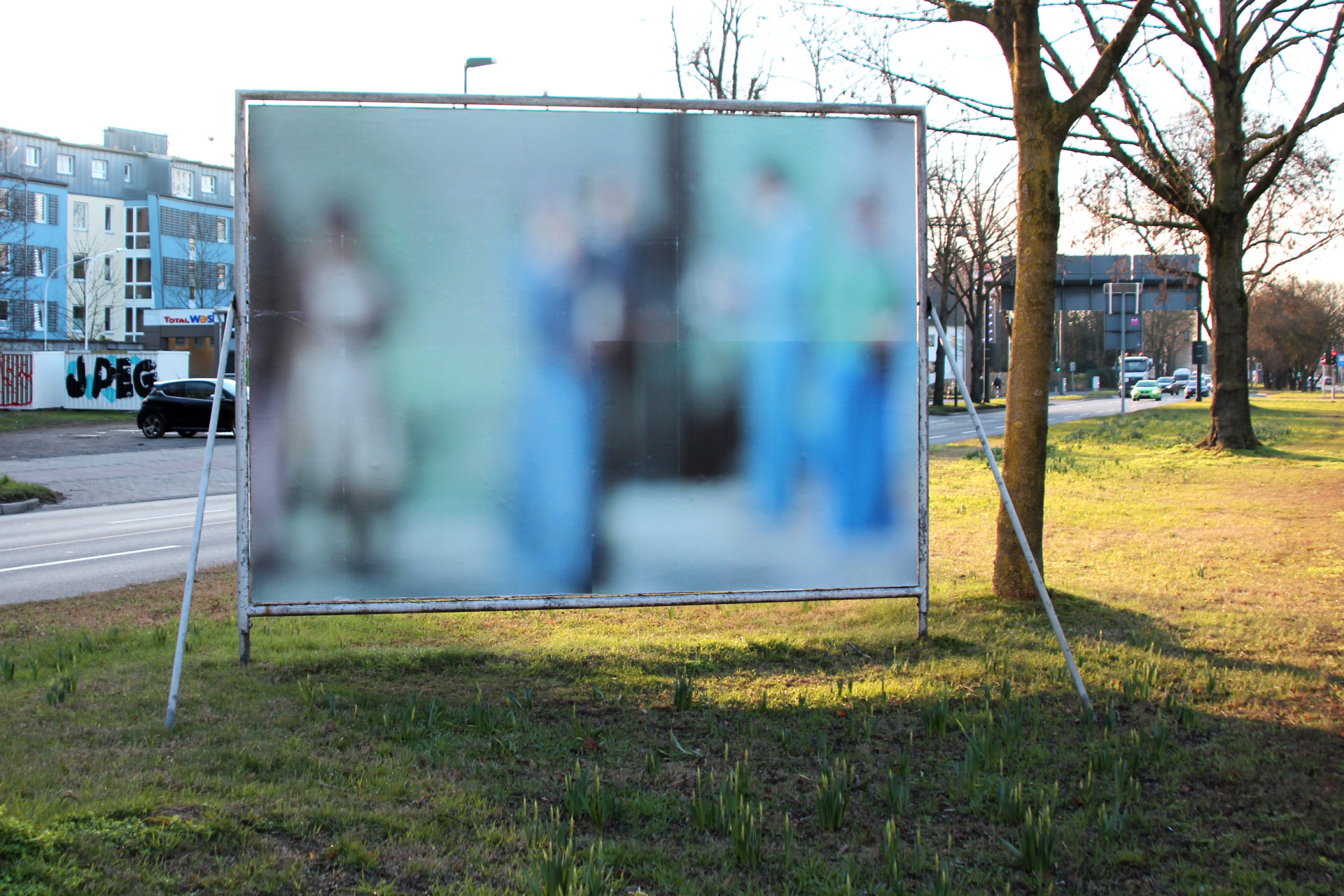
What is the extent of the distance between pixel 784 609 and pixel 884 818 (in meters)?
4.37

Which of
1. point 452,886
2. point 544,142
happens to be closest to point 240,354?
point 544,142

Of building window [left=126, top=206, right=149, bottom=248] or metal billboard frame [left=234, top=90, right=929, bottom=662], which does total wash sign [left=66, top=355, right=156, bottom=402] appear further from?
building window [left=126, top=206, right=149, bottom=248]

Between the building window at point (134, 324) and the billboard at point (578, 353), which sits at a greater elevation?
the building window at point (134, 324)

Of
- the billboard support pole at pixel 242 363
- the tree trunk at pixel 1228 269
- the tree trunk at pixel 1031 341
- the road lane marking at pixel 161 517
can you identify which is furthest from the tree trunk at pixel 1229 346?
the billboard support pole at pixel 242 363

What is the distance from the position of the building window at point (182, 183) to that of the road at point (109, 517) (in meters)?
62.3

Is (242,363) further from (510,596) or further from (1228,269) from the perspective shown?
(1228,269)

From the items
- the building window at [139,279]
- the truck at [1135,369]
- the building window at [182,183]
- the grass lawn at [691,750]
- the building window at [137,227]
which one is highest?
the building window at [182,183]

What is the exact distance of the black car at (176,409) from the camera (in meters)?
31.6

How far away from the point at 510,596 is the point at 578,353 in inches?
56.1

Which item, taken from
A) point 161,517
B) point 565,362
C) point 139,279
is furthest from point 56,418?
point 139,279

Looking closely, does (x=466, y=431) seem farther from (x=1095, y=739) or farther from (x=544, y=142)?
(x=1095, y=739)

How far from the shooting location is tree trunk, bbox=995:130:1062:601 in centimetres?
773

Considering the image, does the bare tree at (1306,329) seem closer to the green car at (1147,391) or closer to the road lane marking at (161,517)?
the green car at (1147,391)

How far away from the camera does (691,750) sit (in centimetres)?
477
